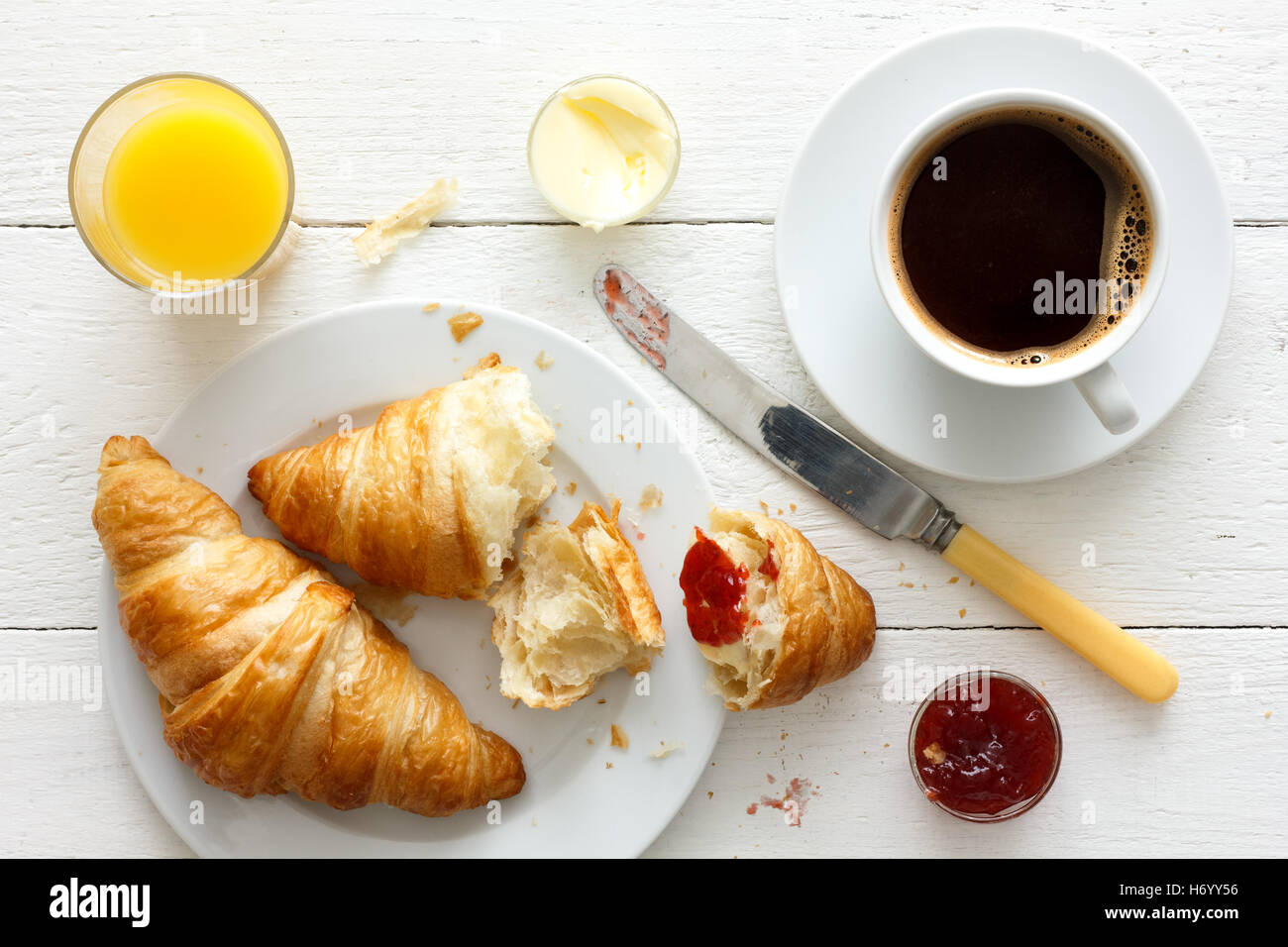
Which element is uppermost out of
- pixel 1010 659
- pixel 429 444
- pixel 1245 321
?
pixel 1245 321

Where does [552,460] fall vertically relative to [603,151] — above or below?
below

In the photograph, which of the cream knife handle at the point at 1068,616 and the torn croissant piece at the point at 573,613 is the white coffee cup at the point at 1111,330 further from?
the torn croissant piece at the point at 573,613

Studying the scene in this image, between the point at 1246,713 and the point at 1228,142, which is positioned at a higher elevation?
the point at 1228,142

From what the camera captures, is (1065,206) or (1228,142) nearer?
(1065,206)

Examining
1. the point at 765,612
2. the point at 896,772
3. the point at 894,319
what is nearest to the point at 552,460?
the point at 765,612

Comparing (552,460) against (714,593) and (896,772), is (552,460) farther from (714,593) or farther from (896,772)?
(896,772)

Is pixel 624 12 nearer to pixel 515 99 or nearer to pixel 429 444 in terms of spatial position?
pixel 515 99

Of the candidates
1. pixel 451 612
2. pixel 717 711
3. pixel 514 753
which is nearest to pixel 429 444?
pixel 451 612

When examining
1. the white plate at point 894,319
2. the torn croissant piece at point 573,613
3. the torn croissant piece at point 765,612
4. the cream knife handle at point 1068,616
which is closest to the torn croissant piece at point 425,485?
the torn croissant piece at point 573,613
